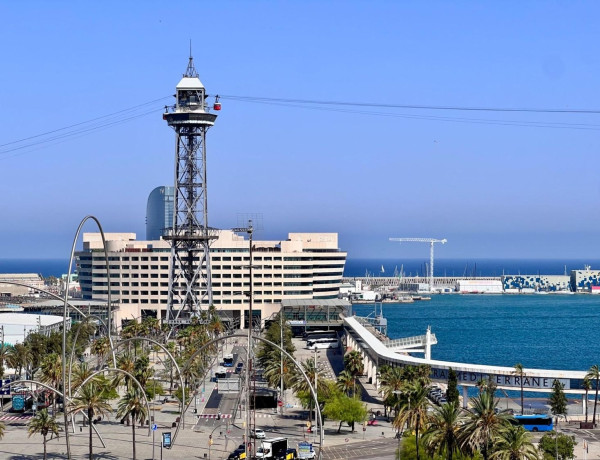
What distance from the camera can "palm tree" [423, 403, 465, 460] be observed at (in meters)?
49.2

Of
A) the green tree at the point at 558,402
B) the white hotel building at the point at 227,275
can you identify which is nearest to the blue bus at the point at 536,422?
the green tree at the point at 558,402

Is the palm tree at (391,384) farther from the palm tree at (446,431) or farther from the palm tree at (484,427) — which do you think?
the palm tree at (484,427)

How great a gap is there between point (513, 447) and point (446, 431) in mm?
4333

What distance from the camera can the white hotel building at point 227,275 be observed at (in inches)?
6905

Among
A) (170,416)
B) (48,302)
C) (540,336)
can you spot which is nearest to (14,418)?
(170,416)

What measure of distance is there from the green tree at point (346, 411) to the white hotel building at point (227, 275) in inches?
3976

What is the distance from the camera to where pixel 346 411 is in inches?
2785

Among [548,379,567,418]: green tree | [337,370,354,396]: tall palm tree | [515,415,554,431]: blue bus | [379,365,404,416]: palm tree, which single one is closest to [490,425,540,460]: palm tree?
[379,365,404,416]: palm tree

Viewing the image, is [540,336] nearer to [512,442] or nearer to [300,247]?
[300,247]

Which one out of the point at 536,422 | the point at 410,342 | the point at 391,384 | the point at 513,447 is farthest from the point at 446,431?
the point at 410,342

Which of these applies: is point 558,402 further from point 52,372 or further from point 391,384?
point 52,372

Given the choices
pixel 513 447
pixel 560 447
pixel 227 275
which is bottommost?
pixel 560 447

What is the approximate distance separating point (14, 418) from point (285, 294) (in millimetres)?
99794

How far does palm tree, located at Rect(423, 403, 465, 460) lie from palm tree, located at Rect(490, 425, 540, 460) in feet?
9.74
